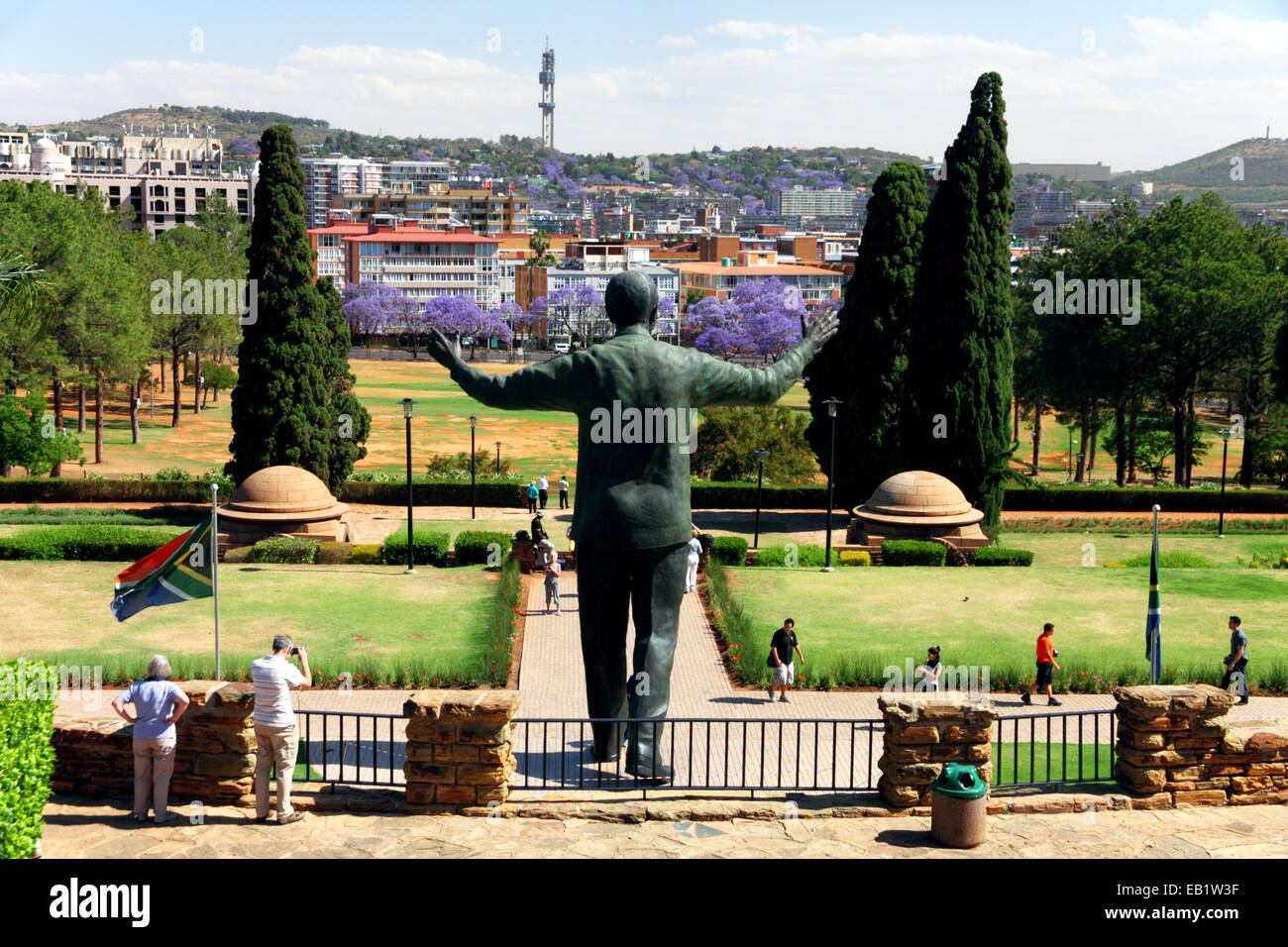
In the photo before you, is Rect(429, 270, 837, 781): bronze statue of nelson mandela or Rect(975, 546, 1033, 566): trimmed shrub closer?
Rect(429, 270, 837, 781): bronze statue of nelson mandela

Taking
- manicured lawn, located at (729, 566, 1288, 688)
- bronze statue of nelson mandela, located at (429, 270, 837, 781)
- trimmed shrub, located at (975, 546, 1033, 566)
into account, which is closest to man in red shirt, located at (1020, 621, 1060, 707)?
manicured lawn, located at (729, 566, 1288, 688)

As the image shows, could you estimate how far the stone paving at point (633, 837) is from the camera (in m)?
10.0

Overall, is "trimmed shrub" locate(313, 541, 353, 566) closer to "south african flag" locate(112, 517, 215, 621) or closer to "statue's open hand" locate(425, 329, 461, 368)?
"south african flag" locate(112, 517, 215, 621)

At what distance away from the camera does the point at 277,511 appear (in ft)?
103

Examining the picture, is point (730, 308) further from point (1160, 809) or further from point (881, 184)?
point (1160, 809)

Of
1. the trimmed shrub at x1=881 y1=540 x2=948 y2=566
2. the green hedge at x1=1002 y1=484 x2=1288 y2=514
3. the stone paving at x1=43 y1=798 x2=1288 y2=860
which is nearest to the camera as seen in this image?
the stone paving at x1=43 y1=798 x2=1288 y2=860

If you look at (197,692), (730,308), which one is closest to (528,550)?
(197,692)

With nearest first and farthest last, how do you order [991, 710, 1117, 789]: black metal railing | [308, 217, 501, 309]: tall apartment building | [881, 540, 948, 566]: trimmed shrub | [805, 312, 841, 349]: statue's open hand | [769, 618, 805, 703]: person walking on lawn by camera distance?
[805, 312, 841, 349]: statue's open hand < [991, 710, 1117, 789]: black metal railing < [769, 618, 805, 703]: person walking on lawn < [881, 540, 948, 566]: trimmed shrub < [308, 217, 501, 309]: tall apartment building

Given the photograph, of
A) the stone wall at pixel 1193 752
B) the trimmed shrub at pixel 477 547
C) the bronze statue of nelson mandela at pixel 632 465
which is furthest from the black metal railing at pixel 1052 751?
the trimmed shrub at pixel 477 547

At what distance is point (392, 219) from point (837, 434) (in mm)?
121398

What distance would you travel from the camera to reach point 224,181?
165 m

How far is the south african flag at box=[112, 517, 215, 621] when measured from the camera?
50.9 feet

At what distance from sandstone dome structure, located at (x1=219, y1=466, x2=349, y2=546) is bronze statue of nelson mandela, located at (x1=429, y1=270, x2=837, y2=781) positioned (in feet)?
66.5

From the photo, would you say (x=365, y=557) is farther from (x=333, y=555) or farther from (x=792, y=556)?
(x=792, y=556)
